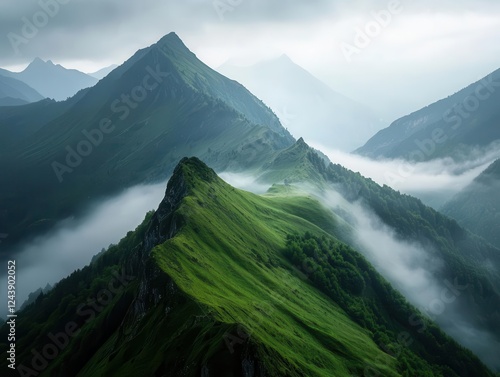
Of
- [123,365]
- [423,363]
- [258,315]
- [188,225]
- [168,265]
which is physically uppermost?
[188,225]

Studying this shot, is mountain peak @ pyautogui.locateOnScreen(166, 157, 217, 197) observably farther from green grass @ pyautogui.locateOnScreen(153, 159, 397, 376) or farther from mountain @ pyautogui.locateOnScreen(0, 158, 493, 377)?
green grass @ pyautogui.locateOnScreen(153, 159, 397, 376)

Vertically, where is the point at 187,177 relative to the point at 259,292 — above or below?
above

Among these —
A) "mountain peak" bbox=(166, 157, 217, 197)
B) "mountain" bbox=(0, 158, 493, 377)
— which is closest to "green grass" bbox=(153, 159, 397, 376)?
"mountain" bbox=(0, 158, 493, 377)

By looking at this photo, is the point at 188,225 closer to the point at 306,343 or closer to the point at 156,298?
the point at 156,298

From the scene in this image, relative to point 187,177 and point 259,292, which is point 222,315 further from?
point 187,177

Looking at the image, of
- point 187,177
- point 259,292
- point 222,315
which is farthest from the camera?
point 187,177

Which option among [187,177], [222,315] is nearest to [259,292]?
[222,315]

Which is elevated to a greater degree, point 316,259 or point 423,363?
point 316,259

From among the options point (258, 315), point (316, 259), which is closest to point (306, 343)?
point (258, 315)

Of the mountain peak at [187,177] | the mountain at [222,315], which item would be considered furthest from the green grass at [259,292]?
the mountain peak at [187,177]
